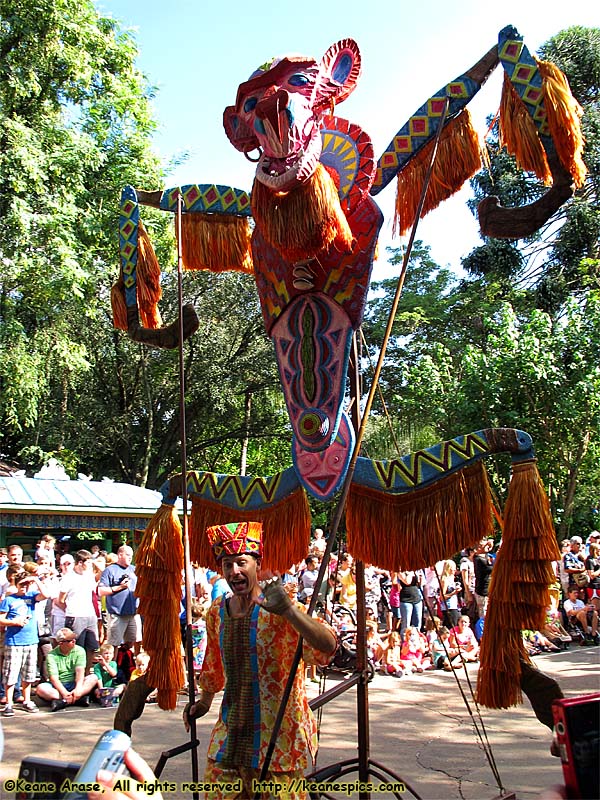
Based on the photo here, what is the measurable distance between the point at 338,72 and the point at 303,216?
2.55 ft

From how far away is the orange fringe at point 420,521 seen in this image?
10.6ft

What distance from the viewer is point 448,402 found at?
14.6 meters

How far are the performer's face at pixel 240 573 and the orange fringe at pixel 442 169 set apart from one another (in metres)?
1.61

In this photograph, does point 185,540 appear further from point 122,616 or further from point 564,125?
point 122,616

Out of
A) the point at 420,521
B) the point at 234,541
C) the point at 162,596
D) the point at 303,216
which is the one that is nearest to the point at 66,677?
the point at 162,596

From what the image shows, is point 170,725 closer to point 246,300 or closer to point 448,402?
point 448,402

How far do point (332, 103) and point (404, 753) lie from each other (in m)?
3.94

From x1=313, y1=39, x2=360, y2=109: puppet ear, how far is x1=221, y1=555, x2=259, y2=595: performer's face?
6.10 feet

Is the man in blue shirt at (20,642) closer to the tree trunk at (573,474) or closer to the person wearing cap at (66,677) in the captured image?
the person wearing cap at (66,677)

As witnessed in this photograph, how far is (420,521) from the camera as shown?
10.8 ft

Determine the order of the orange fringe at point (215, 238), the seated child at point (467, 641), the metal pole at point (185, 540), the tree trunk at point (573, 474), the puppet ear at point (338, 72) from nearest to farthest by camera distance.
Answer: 1. the metal pole at point (185, 540)
2. the puppet ear at point (338, 72)
3. the orange fringe at point (215, 238)
4. the seated child at point (467, 641)
5. the tree trunk at point (573, 474)

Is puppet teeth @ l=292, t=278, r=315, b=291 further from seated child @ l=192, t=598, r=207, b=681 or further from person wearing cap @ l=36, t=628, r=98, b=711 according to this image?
seated child @ l=192, t=598, r=207, b=681

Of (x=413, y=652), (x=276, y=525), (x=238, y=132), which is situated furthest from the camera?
(x=413, y=652)

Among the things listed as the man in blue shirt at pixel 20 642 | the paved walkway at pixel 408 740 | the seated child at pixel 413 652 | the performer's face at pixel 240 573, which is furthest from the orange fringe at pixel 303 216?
the seated child at pixel 413 652
